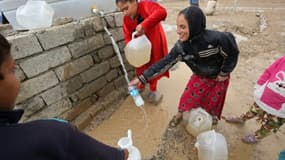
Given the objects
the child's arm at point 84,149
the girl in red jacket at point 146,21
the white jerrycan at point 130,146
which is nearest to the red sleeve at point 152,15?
the girl in red jacket at point 146,21

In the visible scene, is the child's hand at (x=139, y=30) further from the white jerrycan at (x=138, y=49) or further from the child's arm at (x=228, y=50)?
the child's arm at (x=228, y=50)

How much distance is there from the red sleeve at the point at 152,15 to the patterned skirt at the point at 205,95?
660 mm

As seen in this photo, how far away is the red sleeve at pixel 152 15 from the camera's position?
7.02 ft

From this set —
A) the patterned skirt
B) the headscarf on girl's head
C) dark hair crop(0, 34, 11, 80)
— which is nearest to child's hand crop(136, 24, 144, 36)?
the headscarf on girl's head

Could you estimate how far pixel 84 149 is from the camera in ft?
2.47

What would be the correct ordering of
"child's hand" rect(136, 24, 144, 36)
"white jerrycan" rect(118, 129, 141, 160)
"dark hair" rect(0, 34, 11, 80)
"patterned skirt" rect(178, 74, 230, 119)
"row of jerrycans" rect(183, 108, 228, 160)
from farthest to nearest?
"child's hand" rect(136, 24, 144, 36) → "patterned skirt" rect(178, 74, 230, 119) → "row of jerrycans" rect(183, 108, 228, 160) → "white jerrycan" rect(118, 129, 141, 160) → "dark hair" rect(0, 34, 11, 80)

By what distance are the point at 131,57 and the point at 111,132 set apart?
835mm

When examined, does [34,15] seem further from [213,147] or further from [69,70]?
[213,147]

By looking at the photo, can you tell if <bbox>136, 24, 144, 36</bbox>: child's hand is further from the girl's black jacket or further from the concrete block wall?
the concrete block wall

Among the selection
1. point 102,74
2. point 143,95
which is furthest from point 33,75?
point 143,95

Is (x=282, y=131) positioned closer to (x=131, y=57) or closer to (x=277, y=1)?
(x=131, y=57)

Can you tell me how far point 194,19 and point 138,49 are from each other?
27.9 inches

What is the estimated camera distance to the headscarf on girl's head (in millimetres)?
1691

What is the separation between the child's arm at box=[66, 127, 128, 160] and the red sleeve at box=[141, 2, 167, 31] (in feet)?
4.97
